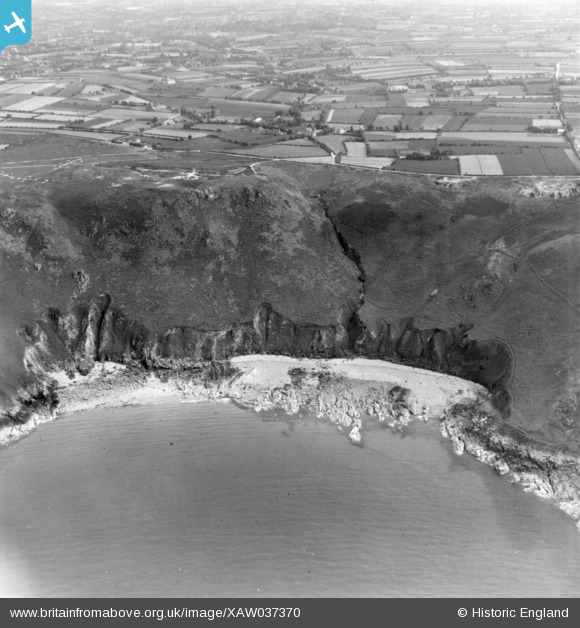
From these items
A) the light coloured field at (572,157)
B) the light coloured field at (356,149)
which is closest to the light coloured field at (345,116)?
the light coloured field at (356,149)

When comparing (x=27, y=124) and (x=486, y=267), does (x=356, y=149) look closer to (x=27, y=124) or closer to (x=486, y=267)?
(x=486, y=267)

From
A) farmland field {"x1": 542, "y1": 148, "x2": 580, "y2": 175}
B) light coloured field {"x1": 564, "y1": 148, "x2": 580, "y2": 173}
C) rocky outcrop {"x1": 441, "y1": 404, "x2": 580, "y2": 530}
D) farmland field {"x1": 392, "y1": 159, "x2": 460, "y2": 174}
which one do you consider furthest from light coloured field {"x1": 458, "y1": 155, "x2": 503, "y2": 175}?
rocky outcrop {"x1": 441, "y1": 404, "x2": 580, "y2": 530}

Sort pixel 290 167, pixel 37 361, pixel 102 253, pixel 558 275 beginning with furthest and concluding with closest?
pixel 290 167
pixel 102 253
pixel 558 275
pixel 37 361

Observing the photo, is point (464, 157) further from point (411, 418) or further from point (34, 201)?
point (34, 201)

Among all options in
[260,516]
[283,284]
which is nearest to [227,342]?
[283,284]

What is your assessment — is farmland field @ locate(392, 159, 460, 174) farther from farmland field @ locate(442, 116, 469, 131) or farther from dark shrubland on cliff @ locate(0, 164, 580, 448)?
farmland field @ locate(442, 116, 469, 131)

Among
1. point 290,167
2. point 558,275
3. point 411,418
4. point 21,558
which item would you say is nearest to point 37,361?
point 21,558

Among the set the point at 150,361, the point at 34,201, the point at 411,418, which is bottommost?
the point at 411,418
